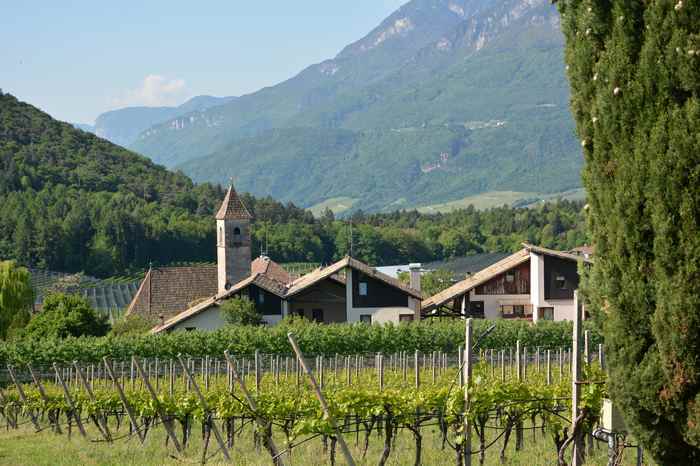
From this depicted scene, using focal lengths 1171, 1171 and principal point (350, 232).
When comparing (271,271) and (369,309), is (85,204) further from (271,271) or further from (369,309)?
(369,309)

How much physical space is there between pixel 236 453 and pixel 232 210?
43.1 meters

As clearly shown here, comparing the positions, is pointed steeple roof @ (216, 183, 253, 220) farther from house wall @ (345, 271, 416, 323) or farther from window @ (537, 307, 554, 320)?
window @ (537, 307, 554, 320)

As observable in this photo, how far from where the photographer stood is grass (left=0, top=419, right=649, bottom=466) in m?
18.1

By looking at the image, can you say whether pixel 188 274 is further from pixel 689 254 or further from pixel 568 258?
pixel 689 254

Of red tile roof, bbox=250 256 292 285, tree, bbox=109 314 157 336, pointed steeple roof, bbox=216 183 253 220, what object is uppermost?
pointed steeple roof, bbox=216 183 253 220

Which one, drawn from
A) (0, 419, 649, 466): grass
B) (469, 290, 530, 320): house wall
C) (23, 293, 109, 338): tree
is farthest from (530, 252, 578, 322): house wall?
(0, 419, 649, 466): grass

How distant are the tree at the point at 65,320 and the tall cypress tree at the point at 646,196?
3743 cm

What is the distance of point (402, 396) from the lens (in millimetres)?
16500

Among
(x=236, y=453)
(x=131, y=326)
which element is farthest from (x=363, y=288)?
(x=236, y=453)

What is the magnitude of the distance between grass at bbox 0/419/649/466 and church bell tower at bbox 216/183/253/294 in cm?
3688

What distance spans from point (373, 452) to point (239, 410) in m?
2.72

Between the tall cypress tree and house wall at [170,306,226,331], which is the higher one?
the tall cypress tree

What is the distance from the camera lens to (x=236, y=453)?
19.4m

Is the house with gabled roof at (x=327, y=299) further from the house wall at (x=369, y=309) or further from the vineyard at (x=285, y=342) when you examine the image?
the vineyard at (x=285, y=342)
